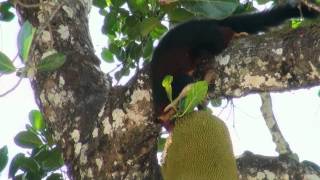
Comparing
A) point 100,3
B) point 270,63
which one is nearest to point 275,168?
point 270,63

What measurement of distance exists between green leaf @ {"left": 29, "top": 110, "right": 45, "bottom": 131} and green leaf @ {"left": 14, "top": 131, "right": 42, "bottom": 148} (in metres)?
0.04

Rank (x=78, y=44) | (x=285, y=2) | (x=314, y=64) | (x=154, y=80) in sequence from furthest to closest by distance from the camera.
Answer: (x=78, y=44) → (x=285, y=2) → (x=154, y=80) → (x=314, y=64)

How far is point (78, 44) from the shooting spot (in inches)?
64.2

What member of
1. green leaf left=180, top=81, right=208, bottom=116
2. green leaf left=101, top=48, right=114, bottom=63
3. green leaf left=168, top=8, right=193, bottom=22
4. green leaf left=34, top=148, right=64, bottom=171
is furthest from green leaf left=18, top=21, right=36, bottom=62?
green leaf left=101, top=48, right=114, bottom=63

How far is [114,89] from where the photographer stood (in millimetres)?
1421

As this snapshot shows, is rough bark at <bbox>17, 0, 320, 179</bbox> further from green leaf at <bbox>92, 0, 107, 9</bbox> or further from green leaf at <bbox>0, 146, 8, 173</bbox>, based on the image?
green leaf at <bbox>92, 0, 107, 9</bbox>

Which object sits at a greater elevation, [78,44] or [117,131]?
[78,44]

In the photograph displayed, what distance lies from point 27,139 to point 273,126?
691 millimetres

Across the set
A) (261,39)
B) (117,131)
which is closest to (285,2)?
(261,39)

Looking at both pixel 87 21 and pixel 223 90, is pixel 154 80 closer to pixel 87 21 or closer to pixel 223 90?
pixel 223 90

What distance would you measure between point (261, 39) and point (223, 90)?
13 centimetres

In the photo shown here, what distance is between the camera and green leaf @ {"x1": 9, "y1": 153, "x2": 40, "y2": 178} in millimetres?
1733

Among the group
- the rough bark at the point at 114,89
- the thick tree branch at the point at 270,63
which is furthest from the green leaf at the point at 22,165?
the thick tree branch at the point at 270,63

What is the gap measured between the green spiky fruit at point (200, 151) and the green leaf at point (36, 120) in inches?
30.2
